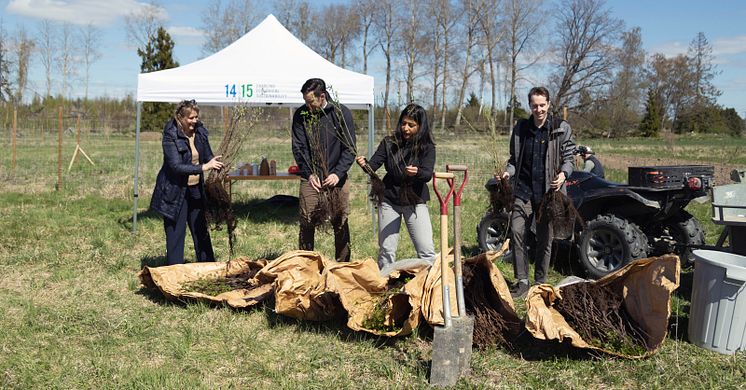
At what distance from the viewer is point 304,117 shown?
16.0 feet

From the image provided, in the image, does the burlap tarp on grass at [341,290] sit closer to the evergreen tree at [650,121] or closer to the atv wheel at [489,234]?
the atv wheel at [489,234]

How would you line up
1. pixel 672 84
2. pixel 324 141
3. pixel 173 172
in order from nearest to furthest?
pixel 324 141, pixel 173 172, pixel 672 84

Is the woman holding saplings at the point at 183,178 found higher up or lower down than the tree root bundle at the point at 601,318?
higher up

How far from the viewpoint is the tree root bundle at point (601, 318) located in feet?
12.1

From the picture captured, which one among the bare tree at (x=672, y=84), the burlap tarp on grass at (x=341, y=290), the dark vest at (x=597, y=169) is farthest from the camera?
the bare tree at (x=672, y=84)

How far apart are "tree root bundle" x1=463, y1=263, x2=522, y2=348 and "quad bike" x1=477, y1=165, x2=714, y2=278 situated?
931 mm

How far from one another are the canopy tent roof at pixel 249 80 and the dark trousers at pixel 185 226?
245cm

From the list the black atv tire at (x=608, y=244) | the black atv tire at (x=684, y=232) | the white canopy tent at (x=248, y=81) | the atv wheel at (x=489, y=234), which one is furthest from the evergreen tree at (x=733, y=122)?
the black atv tire at (x=608, y=244)

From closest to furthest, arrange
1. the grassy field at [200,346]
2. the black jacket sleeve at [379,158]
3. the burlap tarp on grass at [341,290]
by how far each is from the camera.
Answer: the grassy field at [200,346] < the burlap tarp on grass at [341,290] < the black jacket sleeve at [379,158]

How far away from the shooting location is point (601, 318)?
3791 millimetres

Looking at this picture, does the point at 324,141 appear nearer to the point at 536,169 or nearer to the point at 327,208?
the point at 327,208

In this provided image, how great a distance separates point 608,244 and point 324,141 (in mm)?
2552

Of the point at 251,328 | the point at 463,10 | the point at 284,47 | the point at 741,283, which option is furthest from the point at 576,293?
the point at 463,10

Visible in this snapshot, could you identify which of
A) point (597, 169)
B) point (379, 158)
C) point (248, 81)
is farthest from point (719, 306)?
point (248, 81)
